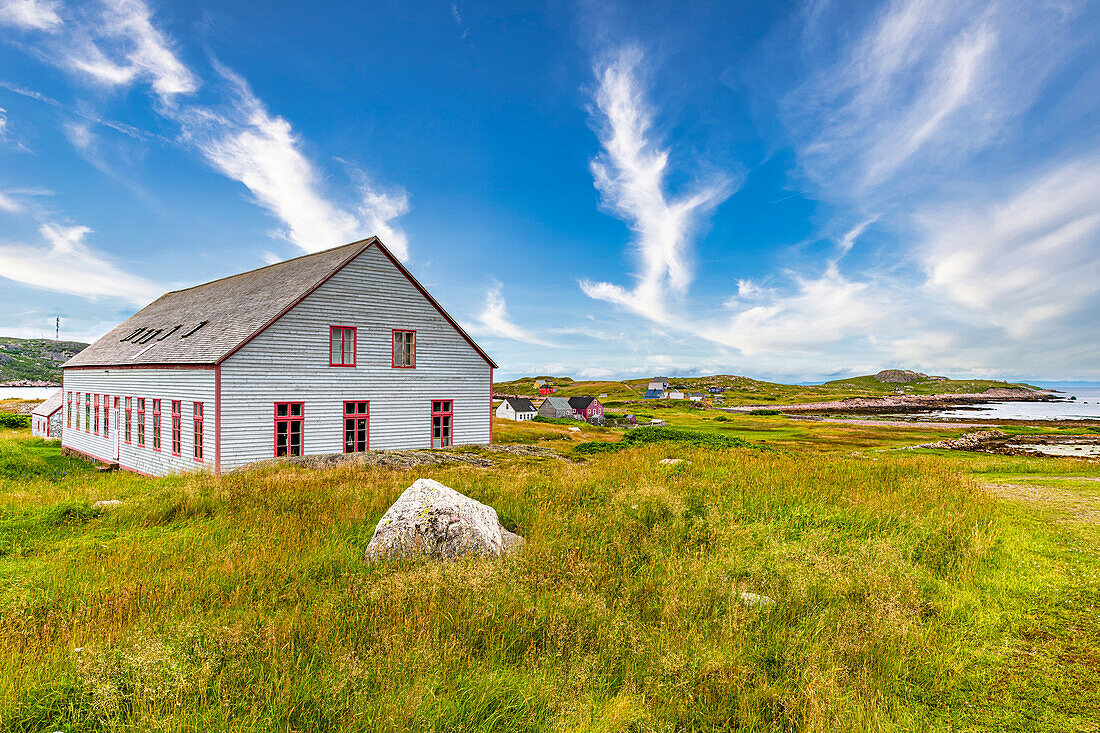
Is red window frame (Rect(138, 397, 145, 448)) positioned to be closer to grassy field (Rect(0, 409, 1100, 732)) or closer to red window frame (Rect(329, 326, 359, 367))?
red window frame (Rect(329, 326, 359, 367))

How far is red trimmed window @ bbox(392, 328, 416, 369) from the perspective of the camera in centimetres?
2697

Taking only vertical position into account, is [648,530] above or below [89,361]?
below

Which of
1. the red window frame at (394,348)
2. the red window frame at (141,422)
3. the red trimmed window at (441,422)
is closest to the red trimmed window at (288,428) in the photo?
the red window frame at (394,348)

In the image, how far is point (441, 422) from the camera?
28844 millimetres

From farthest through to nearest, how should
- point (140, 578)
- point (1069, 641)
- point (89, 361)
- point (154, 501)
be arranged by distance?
point (89, 361) → point (154, 501) → point (140, 578) → point (1069, 641)

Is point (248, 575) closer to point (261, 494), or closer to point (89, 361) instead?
point (261, 494)

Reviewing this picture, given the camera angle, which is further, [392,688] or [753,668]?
[753,668]

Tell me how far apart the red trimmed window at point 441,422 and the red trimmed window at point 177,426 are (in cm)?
1190

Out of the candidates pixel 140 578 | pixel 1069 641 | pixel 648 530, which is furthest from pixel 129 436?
pixel 1069 641

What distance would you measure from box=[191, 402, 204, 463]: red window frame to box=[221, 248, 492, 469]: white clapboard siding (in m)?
1.96

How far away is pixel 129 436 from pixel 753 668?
34.2 metres

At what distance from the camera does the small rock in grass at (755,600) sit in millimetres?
5703

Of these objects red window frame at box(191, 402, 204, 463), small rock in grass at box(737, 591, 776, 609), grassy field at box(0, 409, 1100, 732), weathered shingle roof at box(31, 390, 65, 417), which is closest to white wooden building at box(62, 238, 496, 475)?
red window frame at box(191, 402, 204, 463)

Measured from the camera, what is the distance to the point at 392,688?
3889 mm
